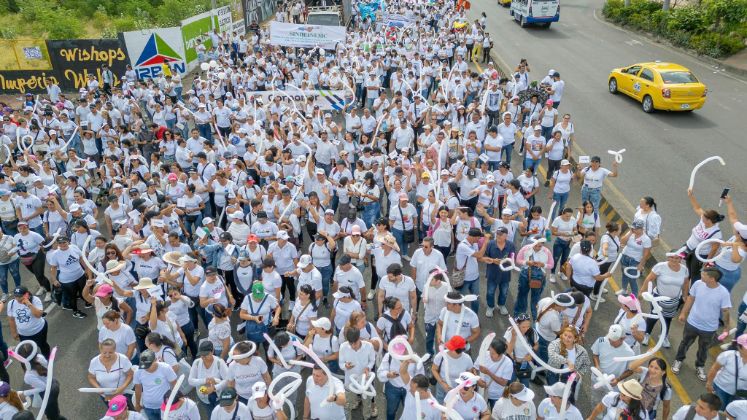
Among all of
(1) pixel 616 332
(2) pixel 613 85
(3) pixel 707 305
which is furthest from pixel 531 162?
(2) pixel 613 85

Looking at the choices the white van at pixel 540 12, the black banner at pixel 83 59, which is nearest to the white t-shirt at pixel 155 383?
the black banner at pixel 83 59

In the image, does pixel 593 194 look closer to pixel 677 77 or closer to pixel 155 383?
pixel 155 383

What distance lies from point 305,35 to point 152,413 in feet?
64.8

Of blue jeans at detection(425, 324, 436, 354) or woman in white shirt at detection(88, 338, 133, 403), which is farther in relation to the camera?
blue jeans at detection(425, 324, 436, 354)

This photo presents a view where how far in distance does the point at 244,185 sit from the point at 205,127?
19.7 ft

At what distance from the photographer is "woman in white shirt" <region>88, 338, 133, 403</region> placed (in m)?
6.12

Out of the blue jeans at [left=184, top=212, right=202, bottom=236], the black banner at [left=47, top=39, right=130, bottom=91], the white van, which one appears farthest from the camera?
the white van

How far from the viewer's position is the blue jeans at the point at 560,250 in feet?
30.5

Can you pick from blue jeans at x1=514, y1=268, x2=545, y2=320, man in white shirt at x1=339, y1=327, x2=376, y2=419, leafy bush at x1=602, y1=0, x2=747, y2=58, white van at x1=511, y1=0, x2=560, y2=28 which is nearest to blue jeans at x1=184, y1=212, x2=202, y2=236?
man in white shirt at x1=339, y1=327, x2=376, y2=419

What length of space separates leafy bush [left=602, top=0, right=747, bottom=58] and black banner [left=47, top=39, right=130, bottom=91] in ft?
83.9

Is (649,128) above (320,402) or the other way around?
the other way around

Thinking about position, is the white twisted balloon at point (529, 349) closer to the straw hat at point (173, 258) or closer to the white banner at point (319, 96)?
the straw hat at point (173, 258)

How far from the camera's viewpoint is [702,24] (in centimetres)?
2631

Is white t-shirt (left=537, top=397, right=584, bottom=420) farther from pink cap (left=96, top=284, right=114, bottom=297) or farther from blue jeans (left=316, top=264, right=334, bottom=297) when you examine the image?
pink cap (left=96, top=284, right=114, bottom=297)
